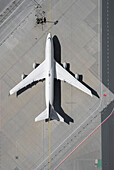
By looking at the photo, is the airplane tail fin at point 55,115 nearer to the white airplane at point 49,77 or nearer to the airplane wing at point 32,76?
the white airplane at point 49,77

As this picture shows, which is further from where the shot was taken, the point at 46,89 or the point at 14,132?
the point at 14,132

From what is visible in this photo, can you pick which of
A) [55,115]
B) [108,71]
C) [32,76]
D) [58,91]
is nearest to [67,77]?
[58,91]

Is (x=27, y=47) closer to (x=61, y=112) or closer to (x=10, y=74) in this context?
(x=10, y=74)

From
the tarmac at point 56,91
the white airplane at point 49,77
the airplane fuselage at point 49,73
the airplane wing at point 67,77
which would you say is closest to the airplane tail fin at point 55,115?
the white airplane at point 49,77

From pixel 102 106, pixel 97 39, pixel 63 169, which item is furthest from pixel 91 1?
pixel 63 169

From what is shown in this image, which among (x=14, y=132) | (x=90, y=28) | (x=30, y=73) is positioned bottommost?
(x=14, y=132)

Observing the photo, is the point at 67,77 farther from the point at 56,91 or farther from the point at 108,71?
the point at 108,71

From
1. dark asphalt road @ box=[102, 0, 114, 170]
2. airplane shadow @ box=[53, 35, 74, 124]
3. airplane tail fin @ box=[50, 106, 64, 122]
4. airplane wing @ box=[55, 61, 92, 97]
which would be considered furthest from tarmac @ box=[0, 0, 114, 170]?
airplane tail fin @ box=[50, 106, 64, 122]
